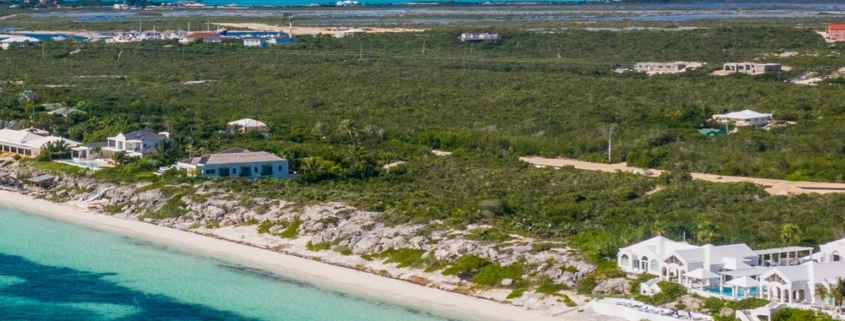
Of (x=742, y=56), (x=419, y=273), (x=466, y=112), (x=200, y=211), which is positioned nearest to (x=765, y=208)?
(x=419, y=273)

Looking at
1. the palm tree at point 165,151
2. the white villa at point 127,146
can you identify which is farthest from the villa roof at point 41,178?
the palm tree at point 165,151

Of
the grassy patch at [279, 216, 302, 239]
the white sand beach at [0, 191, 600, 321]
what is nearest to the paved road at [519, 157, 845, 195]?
the grassy patch at [279, 216, 302, 239]

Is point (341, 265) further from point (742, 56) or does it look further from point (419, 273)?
point (742, 56)

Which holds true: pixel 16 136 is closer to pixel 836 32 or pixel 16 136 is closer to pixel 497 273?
pixel 497 273

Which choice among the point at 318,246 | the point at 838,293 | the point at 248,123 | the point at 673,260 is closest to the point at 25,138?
the point at 248,123

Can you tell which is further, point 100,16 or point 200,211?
point 100,16

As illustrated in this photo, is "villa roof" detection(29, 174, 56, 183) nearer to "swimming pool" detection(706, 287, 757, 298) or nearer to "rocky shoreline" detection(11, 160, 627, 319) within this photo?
"rocky shoreline" detection(11, 160, 627, 319)
